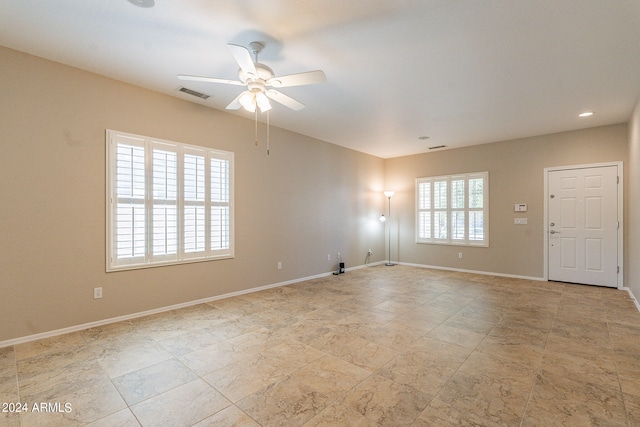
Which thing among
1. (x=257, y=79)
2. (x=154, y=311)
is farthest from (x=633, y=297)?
(x=154, y=311)

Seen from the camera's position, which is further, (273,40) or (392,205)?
(392,205)

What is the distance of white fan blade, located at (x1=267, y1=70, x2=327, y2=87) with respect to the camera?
96.5 inches

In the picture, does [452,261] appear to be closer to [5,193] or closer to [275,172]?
[275,172]

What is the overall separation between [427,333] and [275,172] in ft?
11.5

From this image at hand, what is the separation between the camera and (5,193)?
9.14 feet

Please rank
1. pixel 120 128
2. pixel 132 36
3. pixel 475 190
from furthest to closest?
pixel 475 190 < pixel 120 128 < pixel 132 36

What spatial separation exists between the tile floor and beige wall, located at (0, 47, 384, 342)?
0.37 meters

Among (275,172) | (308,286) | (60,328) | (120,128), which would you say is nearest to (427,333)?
(308,286)

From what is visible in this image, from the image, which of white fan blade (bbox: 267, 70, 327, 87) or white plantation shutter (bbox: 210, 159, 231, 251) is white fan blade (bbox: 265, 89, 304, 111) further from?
white plantation shutter (bbox: 210, 159, 231, 251)

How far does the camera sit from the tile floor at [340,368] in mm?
1835

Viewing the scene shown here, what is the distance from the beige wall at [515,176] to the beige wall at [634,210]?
23.9 inches

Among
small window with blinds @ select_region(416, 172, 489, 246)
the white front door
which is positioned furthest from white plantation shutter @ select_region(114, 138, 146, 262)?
the white front door

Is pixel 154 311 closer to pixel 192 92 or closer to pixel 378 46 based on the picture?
pixel 192 92

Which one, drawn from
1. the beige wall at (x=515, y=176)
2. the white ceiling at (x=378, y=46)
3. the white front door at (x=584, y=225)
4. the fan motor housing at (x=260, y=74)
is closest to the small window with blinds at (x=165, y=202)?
the white ceiling at (x=378, y=46)
